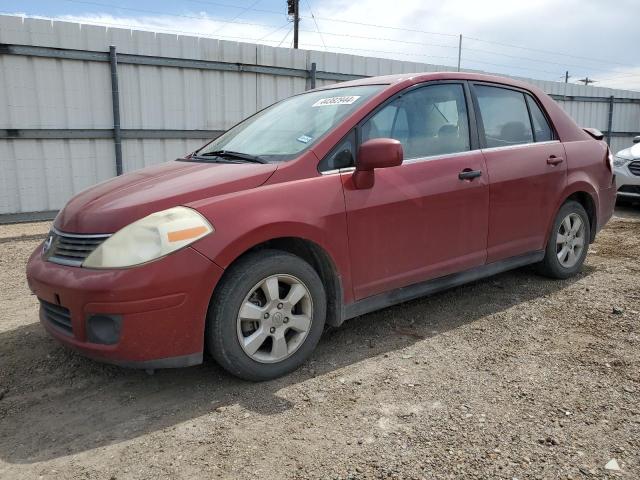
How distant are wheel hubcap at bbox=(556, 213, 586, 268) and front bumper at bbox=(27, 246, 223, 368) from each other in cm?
323

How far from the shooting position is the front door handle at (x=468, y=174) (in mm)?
3639

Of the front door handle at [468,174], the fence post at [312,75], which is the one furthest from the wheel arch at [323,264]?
the fence post at [312,75]

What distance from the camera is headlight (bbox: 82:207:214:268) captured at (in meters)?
2.54

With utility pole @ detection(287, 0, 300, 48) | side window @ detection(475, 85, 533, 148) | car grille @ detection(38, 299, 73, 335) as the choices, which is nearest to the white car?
side window @ detection(475, 85, 533, 148)

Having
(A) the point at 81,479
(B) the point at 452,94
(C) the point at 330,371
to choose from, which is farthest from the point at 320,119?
(A) the point at 81,479

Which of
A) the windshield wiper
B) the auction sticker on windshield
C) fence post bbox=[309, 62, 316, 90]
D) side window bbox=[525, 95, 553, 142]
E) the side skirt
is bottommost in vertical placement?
the side skirt

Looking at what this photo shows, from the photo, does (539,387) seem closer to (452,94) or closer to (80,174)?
(452,94)

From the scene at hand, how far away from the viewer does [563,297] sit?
4.27 metres

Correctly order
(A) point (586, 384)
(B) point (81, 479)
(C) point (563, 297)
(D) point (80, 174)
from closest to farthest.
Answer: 1. (B) point (81, 479)
2. (A) point (586, 384)
3. (C) point (563, 297)
4. (D) point (80, 174)

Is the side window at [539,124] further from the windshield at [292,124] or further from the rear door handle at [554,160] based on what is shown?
the windshield at [292,124]

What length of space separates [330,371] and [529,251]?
215cm

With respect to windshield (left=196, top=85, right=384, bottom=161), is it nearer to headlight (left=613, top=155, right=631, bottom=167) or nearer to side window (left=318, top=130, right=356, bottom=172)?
side window (left=318, top=130, right=356, bottom=172)

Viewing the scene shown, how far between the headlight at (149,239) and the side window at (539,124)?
9.90 ft

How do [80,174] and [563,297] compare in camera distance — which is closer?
[563,297]
